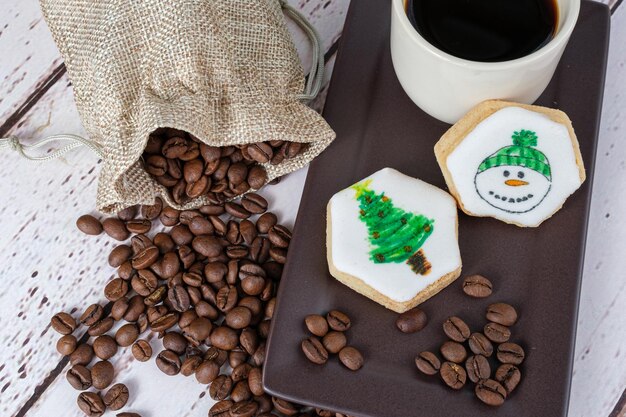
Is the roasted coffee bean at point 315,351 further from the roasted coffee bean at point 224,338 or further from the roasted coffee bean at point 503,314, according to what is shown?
the roasted coffee bean at point 503,314

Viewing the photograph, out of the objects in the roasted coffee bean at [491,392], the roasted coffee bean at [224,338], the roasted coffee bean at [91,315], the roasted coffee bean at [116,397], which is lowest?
the roasted coffee bean at [116,397]

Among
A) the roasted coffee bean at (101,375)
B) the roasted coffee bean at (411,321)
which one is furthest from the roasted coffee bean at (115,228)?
the roasted coffee bean at (411,321)

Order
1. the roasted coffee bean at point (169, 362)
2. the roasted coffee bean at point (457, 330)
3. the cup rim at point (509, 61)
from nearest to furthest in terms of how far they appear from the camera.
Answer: the cup rim at point (509, 61) < the roasted coffee bean at point (457, 330) < the roasted coffee bean at point (169, 362)

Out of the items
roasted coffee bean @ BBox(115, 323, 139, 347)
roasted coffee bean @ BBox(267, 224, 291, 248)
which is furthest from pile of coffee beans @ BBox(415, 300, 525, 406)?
roasted coffee bean @ BBox(115, 323, 139, 347)

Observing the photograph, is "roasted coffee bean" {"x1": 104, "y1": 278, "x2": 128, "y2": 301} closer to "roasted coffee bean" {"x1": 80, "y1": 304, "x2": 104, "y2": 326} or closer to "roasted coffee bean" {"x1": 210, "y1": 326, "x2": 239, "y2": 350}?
"roasted coffee bean" {"x1": 80, "y1": 304, "x2": 104, "y2": 326}

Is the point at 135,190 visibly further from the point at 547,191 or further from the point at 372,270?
the point at 547,191

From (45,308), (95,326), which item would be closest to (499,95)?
(95,326)
